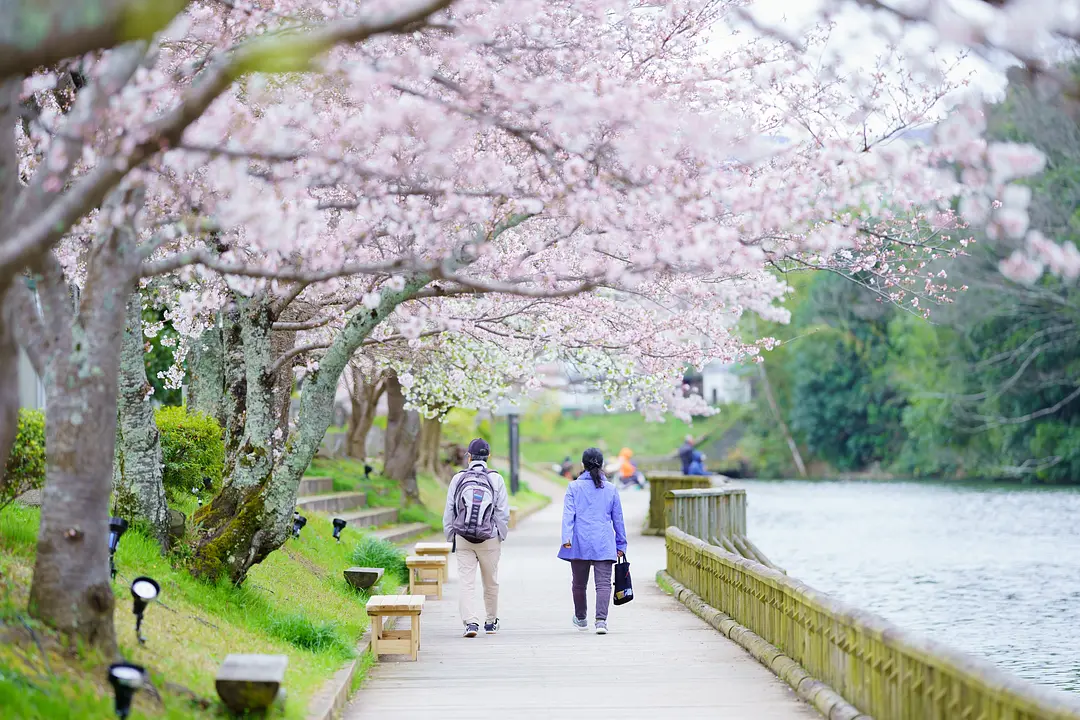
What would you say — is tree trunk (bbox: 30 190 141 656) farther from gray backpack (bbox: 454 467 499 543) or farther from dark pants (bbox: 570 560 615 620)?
dark pants (bbox: 570 560 615 620)

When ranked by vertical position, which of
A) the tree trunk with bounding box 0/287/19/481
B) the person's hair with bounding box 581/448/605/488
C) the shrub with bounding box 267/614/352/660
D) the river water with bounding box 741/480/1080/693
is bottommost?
the river water with bounding box 741/480/1080/693

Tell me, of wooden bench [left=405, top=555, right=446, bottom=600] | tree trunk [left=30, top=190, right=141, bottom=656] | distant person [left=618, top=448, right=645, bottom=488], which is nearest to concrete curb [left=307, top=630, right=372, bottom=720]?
tree trunk [left=30, top=190, right=141, bottom=656]

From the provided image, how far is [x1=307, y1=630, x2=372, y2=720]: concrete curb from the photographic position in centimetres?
748

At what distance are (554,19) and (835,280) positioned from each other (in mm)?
59350

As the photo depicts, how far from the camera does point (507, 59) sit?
9.79 meters

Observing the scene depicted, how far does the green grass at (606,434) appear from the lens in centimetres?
9825

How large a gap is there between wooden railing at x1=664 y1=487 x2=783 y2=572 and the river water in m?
2.37

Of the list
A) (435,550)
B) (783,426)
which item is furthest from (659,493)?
(783,426)

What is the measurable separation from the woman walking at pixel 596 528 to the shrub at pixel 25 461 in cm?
493

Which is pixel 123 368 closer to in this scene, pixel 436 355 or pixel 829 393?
pixel 436 355

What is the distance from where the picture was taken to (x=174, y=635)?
8.42 m

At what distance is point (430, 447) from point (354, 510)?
1045cm

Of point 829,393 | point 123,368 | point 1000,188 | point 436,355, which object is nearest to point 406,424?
point 436,355

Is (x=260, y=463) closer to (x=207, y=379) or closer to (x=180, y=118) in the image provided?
(x=180, y=118)
